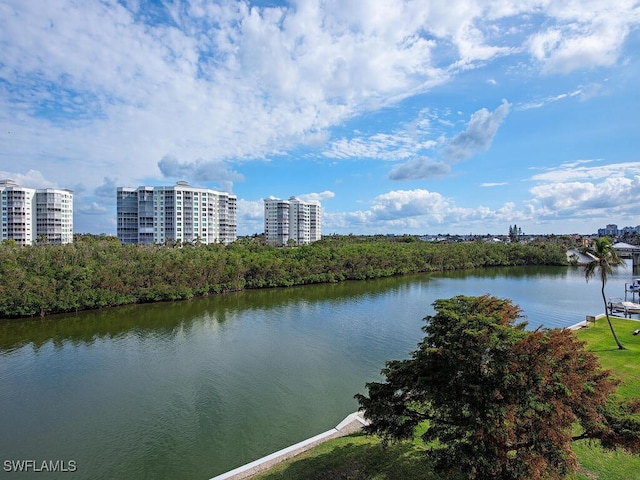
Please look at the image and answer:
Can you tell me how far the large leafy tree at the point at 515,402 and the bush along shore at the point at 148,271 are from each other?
33.1 meters

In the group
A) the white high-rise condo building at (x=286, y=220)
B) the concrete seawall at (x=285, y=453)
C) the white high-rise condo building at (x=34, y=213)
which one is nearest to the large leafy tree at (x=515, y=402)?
the concrete seawall at (x=285, y=453)

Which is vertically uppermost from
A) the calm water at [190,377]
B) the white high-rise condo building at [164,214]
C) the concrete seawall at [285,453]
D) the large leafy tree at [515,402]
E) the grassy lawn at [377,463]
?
the white high-rise condo building at [164,214]

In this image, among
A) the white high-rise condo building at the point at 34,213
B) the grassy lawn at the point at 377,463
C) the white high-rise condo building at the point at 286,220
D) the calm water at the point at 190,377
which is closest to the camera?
the grassy lawn at the point at 377,463

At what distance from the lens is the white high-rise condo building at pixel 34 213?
62625 mm

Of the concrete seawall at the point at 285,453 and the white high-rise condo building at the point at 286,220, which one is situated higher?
the white high-rise condo building at the point at 286,220

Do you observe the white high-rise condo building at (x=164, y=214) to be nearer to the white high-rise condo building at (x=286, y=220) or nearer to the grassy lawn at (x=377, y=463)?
the white high-rise condo building at (x=286, y=220)

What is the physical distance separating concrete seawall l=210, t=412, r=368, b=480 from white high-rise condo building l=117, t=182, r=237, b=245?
61.4 m

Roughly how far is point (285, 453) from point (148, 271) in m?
30.9

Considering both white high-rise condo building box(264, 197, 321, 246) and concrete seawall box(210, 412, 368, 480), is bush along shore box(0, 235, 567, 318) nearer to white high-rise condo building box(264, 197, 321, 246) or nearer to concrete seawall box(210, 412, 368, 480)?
concrete seawall box(210, 412, 368, 480)

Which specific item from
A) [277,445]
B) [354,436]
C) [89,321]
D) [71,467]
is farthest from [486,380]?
[89,321]

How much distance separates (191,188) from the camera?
70062 millimetres

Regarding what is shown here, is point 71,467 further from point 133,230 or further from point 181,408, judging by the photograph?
point 133,230

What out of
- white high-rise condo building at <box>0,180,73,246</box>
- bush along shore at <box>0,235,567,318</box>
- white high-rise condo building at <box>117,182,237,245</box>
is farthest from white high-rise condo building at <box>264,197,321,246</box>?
white high-rise condo building at <box>0,180,73,246</box>

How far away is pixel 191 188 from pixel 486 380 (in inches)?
2767
